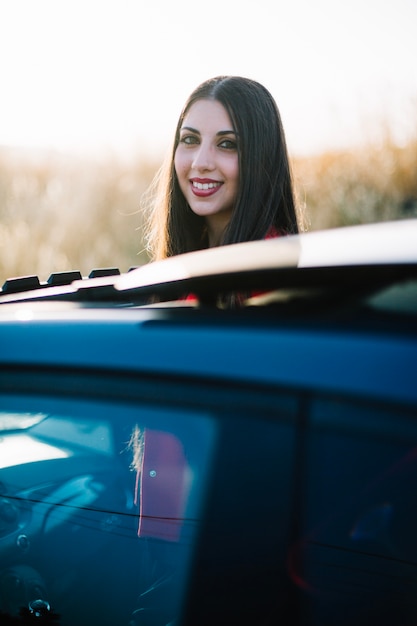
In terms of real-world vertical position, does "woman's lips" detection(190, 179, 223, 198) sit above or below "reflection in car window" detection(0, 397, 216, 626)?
above

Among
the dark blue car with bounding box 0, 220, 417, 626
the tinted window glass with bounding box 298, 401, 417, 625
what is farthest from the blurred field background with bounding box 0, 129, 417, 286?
the tinted window glass with bounding box 298, 401, 417, 625

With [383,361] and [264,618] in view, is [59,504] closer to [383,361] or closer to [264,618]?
[264,618]

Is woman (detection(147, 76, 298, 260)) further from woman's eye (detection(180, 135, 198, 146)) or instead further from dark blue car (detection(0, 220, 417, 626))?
dark blue car (detection(0, 220, 417, 626))

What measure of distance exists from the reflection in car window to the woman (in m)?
1.16

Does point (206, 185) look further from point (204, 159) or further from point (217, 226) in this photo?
point (217, 226)

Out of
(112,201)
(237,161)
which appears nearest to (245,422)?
(237,161)

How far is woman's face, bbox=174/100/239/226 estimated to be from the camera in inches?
102

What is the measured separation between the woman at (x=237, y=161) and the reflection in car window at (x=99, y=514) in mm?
1160

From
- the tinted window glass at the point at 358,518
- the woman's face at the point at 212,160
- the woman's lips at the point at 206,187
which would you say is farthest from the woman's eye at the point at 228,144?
the tinted window glass at the point at 358,518

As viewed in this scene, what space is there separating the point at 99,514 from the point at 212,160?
4.98 ft

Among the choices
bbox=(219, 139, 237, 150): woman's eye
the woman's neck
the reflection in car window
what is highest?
bbox=(219, 139, 237, 150): woman's eye

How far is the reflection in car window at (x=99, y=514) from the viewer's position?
4.01 feet

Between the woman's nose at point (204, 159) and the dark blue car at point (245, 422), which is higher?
the woman's nose at point (204, 159)

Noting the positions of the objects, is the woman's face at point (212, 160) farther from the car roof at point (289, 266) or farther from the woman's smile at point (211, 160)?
the car roof at point (289, 266)
